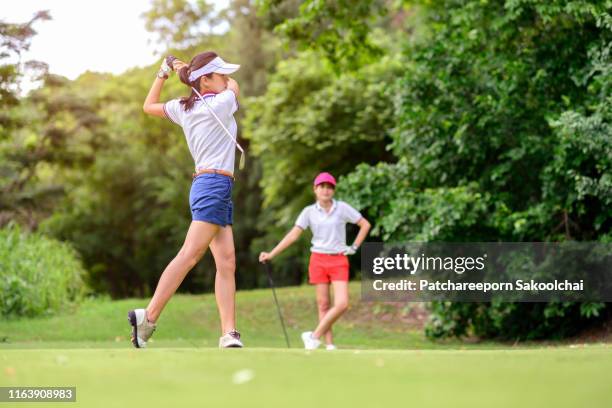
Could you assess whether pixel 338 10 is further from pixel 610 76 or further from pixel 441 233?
pixel 610 76

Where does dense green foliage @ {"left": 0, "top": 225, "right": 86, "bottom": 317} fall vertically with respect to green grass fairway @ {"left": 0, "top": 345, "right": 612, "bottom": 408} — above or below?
below

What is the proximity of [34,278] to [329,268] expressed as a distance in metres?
7.66

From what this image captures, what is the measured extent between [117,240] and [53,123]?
28.0 ft

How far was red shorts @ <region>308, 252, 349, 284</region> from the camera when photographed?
10.3 m

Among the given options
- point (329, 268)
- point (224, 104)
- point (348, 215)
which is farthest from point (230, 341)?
point (348, 215)

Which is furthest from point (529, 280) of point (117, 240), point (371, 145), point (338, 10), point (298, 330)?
point (117, 240)

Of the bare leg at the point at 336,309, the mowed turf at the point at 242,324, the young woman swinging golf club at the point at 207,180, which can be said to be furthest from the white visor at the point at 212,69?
the mowed turf at the point at 242,324

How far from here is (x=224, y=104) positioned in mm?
7250

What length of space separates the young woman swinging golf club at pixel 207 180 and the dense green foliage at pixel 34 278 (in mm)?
8673

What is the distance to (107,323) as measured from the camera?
50.3ft

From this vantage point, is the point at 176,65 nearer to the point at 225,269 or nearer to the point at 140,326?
the point at 225,269

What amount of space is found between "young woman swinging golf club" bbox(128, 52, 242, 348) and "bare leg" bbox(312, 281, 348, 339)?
273 centimetres

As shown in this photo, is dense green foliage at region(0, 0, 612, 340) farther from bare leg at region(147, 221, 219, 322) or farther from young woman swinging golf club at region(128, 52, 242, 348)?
bare leg at region(147, 221, 219, 322)

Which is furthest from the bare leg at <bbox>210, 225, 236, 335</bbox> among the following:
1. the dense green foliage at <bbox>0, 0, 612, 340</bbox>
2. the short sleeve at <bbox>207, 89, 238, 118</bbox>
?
the dense green foliage at <bbox>0, 0, 612, 340</bbox>
